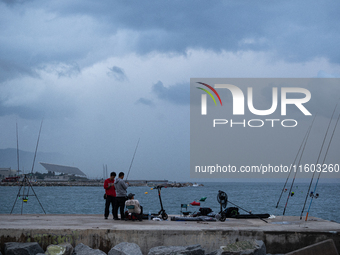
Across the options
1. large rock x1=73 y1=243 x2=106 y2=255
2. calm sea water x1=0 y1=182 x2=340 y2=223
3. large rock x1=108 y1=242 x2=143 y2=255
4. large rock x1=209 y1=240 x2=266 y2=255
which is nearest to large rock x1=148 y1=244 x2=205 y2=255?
large rock x1=108 y1=242 x2=143 y2=255

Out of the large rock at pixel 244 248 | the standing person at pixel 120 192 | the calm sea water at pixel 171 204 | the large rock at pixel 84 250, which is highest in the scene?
the standing person at pixel 120 192

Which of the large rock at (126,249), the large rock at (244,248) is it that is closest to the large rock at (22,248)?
the large rock at (126,249)

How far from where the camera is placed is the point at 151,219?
12.0 meters

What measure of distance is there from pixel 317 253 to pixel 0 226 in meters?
7.73

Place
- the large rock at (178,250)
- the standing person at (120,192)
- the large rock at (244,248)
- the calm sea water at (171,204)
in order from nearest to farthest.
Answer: the large rock at (244,248)
the large rock at (178,250)
the standing person at (120,192)
the calm sea water at (171,204)

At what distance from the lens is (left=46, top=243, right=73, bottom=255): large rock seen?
864 cm

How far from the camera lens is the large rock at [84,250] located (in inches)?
340

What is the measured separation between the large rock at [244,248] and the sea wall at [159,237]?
0.57m

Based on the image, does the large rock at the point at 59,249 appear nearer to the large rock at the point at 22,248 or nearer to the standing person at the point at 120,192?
the large rock at the point at 22,248

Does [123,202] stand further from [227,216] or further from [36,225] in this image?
[227,216]

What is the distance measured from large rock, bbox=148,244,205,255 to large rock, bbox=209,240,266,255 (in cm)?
47


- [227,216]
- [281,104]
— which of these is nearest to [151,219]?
[227,216]

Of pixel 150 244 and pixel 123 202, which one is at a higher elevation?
pixel 123 202

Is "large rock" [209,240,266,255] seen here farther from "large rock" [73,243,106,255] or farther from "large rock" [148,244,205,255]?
"large rock" [73,243,106,255]
